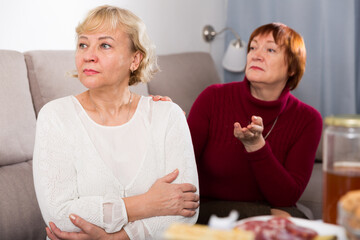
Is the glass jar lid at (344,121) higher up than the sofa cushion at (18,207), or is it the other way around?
the glass jar lid at (344,121)

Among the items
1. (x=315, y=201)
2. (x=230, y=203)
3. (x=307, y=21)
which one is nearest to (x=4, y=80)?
(x=230, y=203)

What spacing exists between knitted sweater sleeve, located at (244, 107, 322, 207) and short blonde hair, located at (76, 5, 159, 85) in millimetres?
479

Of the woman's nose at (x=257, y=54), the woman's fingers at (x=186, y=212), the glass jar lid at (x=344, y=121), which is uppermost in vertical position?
the woman's nose at (x=257, y=54)

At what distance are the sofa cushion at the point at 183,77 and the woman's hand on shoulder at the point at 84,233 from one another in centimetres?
124

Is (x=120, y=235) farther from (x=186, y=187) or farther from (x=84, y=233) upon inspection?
(x=186, y=187)

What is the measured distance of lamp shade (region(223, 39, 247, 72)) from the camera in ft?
10.3

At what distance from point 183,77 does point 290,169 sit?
1045mm

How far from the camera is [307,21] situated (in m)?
2.98

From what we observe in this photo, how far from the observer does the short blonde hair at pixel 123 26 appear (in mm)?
1486

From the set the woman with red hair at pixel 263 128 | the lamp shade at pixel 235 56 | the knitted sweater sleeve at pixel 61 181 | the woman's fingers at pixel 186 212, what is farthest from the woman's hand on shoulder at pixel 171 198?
the lamp shade at pixel 235 56

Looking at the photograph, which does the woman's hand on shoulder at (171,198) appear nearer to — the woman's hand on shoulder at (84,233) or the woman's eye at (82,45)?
the woman's hand on shoulder at (84,233)

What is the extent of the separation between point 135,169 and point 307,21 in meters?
1.93

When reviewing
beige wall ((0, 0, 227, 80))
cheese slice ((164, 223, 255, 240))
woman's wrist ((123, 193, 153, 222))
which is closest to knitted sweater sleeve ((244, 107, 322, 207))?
woman's wrist ((123, 193, 153, 222))

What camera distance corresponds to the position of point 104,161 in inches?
57.2
